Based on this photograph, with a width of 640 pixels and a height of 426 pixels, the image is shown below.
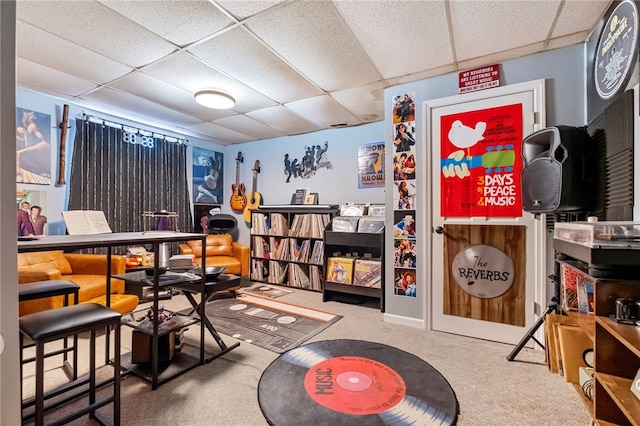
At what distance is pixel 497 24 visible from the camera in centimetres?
184

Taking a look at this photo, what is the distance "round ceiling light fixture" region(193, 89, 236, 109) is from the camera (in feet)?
9.04

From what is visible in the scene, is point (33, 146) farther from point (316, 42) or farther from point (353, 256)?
point (353, 256)

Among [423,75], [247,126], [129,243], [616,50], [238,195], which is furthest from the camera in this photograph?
[238,195]

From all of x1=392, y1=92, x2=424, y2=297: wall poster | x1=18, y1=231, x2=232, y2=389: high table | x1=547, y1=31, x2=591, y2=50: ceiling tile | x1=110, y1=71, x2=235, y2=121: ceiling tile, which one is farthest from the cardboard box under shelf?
x1=547, y1=31, x2=591, y2=50: ceiling tile

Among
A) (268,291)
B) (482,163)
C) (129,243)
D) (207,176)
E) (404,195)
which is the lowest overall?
(268,291)

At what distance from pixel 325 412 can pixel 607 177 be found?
2.01m

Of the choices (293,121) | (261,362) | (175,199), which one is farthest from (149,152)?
(261,362)

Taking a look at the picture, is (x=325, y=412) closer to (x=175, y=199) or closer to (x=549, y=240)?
(x=549, y=240)

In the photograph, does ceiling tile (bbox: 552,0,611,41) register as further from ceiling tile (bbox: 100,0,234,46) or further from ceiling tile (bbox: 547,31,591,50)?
ceiling tile (bbox: 100,0,234,46)

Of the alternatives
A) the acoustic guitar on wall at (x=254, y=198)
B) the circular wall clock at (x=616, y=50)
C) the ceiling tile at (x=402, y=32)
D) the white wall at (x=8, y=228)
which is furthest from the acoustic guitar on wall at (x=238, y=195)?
the circular wall clock at (x=616, y=50)

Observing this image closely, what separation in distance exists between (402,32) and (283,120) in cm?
209

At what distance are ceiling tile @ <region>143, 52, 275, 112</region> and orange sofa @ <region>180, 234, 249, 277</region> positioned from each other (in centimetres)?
208

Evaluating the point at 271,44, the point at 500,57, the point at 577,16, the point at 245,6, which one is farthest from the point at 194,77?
the point at 577,16

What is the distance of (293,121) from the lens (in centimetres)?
377
